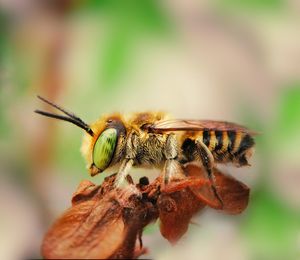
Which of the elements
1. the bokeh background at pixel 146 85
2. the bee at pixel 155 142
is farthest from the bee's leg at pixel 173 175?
the bokeh background at pixel 146 85

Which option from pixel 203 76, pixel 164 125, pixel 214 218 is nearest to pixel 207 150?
pixel 164 125

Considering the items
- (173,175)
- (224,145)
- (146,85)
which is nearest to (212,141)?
(224,145)

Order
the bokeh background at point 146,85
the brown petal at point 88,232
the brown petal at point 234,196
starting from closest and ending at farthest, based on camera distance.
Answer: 1. the brown petal at point 88,232
2. the brown petal at point 234,196
3. the bokeh background at point 146,85

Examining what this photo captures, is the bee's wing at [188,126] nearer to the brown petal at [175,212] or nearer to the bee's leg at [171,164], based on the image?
the bee's leg at [171,164]

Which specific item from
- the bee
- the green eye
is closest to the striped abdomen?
the bee

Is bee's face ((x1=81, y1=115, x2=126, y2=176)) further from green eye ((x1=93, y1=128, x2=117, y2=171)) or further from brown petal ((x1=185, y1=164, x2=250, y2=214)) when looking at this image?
brown petal ((x1=185, y1=164, x2=250, y2=214))

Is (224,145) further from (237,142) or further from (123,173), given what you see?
(123,173)
